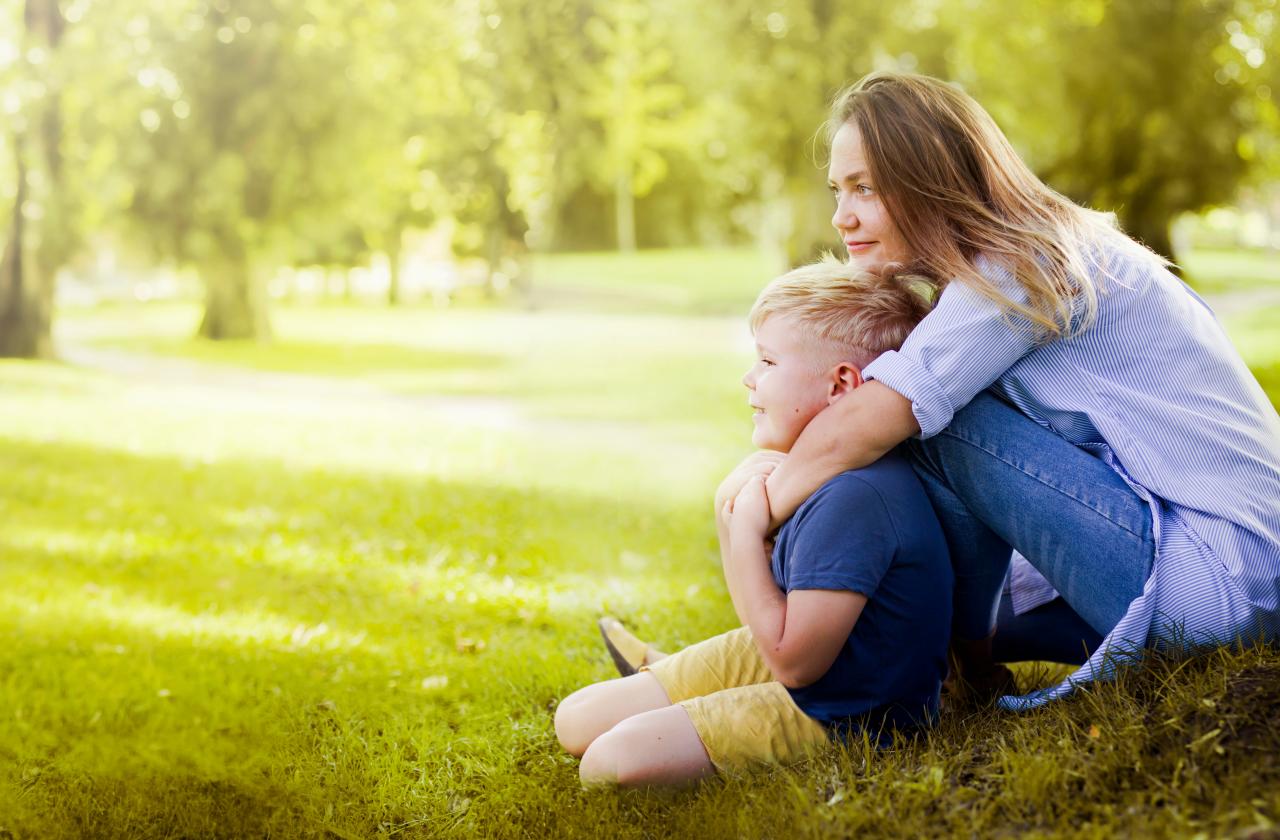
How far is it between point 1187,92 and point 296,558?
451 inches

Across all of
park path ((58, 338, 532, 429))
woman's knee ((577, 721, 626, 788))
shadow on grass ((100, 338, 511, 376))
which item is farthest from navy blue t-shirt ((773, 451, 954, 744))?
shadow on grass ((100, 338, 511, 376))

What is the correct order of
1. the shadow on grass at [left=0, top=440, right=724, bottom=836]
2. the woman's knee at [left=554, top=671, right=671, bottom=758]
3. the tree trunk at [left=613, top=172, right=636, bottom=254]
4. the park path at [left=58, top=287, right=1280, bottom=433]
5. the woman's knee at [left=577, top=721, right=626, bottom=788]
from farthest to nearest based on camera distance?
the tree trunk at [left=613, top=172, right=636, bottom=254]
the park path at [left=58, top=287, right=1280, bottom=433]
the shadow on grass at [left=0, top=440, right=724, bottom=836]
the woman's knee at [left=554, top=671, right=671, bottom=758]
the woman's knee at [left=577, top=721, right=626, bottom=788]

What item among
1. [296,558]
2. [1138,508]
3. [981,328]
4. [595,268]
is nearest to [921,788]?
[1138,508]

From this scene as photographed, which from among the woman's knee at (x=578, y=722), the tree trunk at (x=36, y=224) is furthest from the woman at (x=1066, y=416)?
the tree trunk at (x=36, y=224)

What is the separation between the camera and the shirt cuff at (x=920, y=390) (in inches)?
83.3

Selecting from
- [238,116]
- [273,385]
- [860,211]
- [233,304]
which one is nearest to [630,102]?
[238,116]

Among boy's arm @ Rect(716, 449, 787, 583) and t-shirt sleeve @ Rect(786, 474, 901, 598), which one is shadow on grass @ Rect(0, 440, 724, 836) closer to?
boy's arm @ Rect(716, 449, 787, 583)

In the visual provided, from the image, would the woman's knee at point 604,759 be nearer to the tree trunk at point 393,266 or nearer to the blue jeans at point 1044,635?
the blue jeans at point 1044,635

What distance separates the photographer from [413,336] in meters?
15.5

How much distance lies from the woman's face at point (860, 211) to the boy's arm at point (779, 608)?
0.55 metres

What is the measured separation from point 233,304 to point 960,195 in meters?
12.8

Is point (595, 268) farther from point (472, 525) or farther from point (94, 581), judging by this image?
point (94, 581)

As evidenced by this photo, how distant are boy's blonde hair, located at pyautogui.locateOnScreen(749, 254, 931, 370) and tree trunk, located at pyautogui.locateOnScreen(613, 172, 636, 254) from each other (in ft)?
32.5

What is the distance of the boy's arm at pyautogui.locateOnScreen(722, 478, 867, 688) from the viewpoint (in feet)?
7.06
